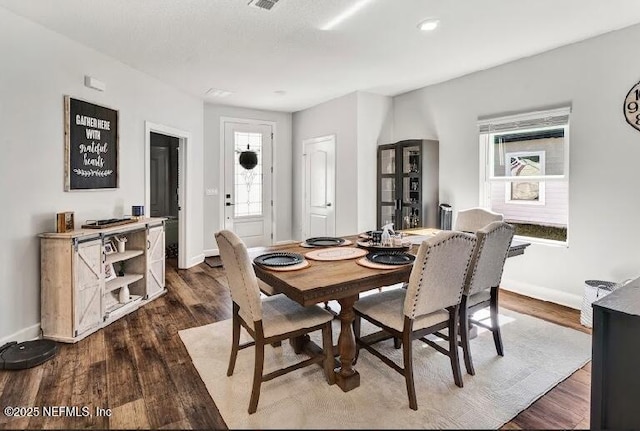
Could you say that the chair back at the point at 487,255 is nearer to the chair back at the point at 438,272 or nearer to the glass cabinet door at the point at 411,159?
the chair back at the point at 438,272

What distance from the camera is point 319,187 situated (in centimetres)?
614

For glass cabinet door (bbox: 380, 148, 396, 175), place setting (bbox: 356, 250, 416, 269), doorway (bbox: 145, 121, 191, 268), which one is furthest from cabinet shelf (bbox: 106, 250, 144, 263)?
glass cabinet door (bbox: 380, 148, 396, 175)

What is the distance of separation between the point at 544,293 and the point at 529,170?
4.36ft

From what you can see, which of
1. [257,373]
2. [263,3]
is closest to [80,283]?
[257,373]

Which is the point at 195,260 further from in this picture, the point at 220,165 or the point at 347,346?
the point at 347,346

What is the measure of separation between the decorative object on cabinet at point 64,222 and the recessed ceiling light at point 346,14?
2.66 m

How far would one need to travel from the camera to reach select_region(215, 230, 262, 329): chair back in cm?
195

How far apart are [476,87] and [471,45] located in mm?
970

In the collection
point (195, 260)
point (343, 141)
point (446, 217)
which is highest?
point (343, 141)

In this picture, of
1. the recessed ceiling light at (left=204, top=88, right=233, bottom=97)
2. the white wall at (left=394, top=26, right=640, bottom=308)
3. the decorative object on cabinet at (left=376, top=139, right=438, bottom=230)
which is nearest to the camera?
the white wall at (left=394, top=26, right=640, bottom=308)

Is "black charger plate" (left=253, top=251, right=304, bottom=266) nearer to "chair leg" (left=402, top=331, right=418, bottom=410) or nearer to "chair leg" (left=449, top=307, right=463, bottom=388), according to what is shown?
"chair leg" (left=402, top=331, right=418, bottom=410)

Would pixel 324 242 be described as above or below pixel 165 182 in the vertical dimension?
below

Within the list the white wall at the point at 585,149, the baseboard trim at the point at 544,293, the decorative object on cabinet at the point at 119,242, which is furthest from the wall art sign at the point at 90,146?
the baseboard trim at the point at 544,293

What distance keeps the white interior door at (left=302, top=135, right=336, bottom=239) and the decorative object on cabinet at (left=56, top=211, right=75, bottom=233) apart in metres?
3.60
